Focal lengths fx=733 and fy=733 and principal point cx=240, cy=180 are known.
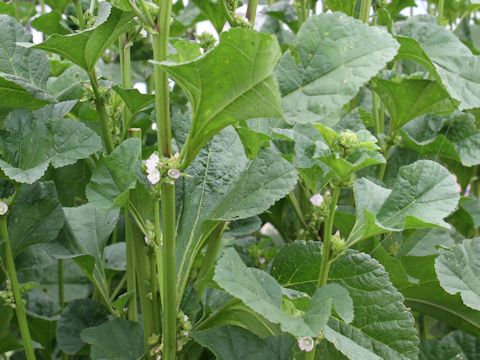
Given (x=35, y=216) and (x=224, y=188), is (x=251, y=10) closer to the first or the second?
(x=224, y=188)

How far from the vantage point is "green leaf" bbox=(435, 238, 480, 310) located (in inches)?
27.4

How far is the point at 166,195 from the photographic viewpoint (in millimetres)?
580

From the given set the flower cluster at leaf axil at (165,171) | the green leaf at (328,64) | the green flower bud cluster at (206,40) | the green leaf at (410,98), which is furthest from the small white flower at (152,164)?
the green leaf at (410,98)

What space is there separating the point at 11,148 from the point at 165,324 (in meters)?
0.24

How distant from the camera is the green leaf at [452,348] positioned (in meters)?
0.81

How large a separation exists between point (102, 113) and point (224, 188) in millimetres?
142

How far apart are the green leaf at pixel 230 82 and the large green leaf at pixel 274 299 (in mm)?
98

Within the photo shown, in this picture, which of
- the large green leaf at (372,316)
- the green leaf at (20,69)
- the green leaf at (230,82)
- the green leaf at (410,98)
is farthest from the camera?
the green leaf at (410,98)

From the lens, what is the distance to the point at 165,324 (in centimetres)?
62

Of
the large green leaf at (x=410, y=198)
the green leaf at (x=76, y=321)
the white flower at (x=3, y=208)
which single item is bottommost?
the green leaf at (x=76, y=321)

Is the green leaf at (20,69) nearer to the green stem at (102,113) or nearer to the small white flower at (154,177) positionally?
the green stem at (102,113)

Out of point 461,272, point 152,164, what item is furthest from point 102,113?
point 461,272

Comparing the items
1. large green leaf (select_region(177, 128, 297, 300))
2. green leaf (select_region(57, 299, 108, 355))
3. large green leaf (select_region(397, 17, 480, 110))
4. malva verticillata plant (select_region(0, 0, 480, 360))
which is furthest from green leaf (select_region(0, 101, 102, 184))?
large green leaf (select_region(397, 17, 480, 110))

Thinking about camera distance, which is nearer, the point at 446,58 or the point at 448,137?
the point at 446,58
